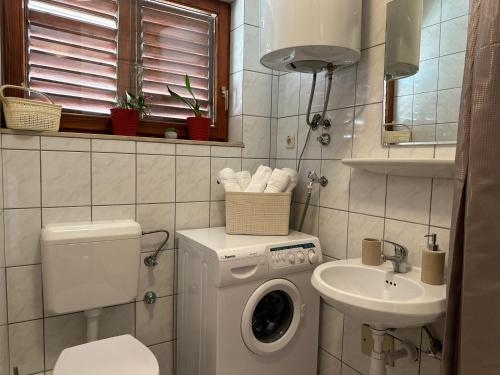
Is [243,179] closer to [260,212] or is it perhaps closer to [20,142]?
[260,212]

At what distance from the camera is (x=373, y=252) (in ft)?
4.95

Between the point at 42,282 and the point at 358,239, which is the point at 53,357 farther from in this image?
the point at 358,239

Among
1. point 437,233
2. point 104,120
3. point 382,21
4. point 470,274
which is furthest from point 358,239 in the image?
point 104,120

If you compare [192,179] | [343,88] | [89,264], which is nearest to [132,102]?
[192,179]

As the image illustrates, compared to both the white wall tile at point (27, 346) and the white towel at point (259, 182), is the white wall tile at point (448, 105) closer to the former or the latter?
the white towel at point (259, 182)

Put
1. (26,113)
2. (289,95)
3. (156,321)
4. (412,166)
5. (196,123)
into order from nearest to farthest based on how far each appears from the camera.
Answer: (412,166) < (26,113) < (156,321) < (196,123) < (289,95)

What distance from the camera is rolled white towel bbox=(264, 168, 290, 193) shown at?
183 centimetres

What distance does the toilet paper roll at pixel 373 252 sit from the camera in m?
1.50

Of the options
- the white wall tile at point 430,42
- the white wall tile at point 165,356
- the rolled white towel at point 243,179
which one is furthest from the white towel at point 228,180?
the white wall tile at point 430,42

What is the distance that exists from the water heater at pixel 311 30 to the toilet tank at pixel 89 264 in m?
1.04

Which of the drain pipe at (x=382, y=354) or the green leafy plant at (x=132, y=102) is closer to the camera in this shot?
the drain pipe at (x=382, y=354)

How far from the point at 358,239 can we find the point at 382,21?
0.99 m

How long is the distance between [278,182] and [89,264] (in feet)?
3.14

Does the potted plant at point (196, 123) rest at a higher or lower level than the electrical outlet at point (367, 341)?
higher
